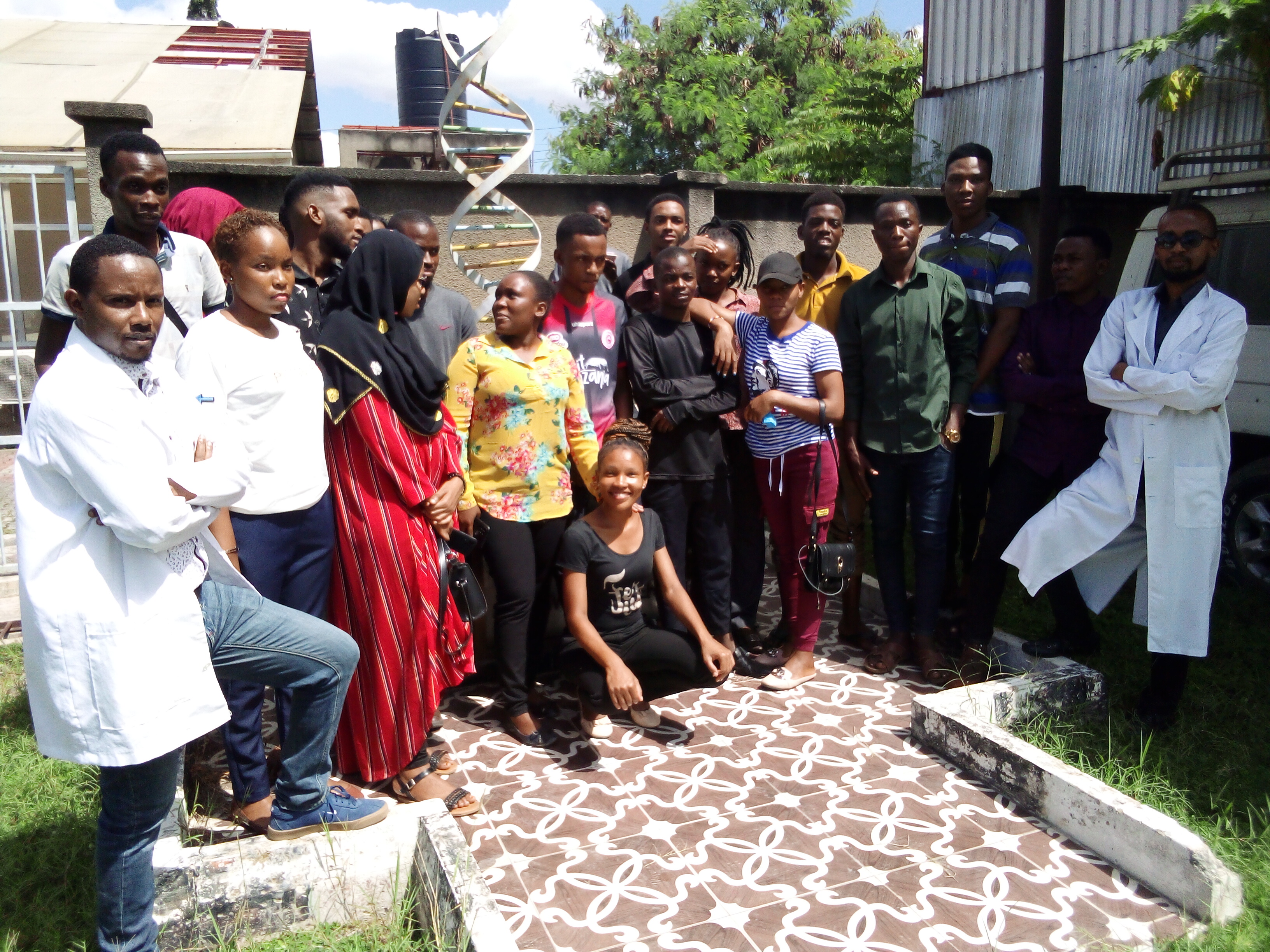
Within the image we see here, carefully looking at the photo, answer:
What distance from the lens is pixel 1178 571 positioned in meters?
3.67

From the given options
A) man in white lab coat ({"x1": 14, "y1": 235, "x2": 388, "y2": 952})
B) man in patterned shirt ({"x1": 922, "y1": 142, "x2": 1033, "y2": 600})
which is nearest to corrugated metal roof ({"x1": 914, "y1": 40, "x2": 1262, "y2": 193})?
man in patterned shirt ({"x1": 922, "y1": 142, "x2": 1033, "y2": 600})

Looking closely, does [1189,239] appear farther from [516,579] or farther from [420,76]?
[420,76]

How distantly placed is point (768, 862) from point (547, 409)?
5.93ft

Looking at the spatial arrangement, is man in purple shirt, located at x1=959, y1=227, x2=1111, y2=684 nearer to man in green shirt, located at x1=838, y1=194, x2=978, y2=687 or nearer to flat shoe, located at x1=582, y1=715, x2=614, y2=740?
man in green shirt, located at x1=838, y1=194, x2=978, y2=687

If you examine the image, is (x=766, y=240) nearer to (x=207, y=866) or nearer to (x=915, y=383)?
(x=915, y=383)

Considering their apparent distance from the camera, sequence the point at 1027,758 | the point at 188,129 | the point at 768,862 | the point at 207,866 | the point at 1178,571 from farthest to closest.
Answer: the point at 188,129 < the point at 1178,571 < the point at 1027,758 < the point at 768,862 < the point at 207,866

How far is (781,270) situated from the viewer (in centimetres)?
404

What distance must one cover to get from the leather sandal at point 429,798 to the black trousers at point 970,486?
249 centimetres

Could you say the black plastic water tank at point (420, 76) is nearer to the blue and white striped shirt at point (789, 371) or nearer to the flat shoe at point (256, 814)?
the blue and white striped shirt at point (789, 371)

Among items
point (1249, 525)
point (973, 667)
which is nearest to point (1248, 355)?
point (1249, 525)

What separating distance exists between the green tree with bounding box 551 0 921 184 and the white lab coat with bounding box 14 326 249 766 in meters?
16.9

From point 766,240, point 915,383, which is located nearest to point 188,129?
point 766,240

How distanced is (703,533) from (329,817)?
6.52ft

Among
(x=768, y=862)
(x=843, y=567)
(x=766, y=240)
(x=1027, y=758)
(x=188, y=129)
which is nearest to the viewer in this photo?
(x=768, y=862)
